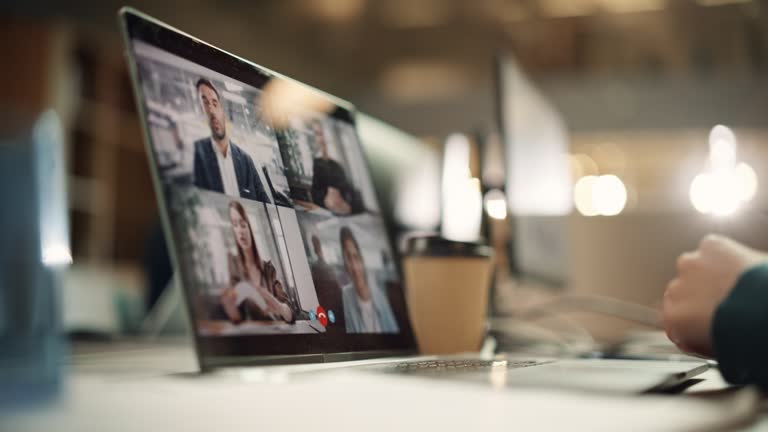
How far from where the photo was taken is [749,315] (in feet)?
1.79

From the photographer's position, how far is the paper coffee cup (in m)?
0.96

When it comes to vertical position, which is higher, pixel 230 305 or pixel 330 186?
pixel 330 186

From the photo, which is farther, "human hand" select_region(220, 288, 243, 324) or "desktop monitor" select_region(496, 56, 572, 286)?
"desktop monitor" select_region(496, 56, 572, 286)

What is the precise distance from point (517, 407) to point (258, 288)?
0.26 metres

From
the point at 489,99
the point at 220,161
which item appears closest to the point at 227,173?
the point at 220,161

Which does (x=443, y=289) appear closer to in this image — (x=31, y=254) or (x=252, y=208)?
(x=252, y=208)

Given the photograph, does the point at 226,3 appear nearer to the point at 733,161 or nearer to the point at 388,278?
the point at 733,161

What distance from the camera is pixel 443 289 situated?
3.19 ft

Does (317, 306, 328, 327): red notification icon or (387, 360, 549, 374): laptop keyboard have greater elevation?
(317, 306, 328, 327): red notification icon

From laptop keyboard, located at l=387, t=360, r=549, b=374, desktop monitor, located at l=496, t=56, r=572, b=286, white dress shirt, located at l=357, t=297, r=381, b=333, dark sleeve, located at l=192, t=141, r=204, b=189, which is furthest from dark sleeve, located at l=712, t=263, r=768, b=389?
desktop monitor, located at l=496, t=56, r=572, b=286

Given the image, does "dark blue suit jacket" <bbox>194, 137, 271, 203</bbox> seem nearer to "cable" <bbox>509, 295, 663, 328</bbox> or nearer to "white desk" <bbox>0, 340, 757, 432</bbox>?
"white desk" <bbox>0, 340, 757, 432</bbox>

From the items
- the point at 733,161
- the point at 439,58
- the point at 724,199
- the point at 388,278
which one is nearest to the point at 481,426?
the point at 388,278

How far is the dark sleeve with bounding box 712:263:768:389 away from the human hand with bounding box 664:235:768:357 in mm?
29

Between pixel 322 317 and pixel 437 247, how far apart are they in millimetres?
354
